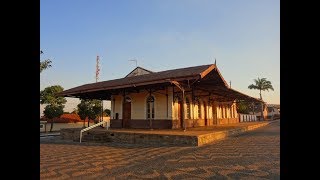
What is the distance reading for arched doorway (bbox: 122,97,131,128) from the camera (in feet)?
68.3

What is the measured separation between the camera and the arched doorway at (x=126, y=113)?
20.8 metres

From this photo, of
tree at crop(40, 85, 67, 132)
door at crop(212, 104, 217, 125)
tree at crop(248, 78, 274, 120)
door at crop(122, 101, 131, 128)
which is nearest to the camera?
door at crop(122, 101, 131, 128)

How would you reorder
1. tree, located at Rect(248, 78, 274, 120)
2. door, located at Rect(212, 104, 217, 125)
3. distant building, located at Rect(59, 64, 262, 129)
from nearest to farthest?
distant building, located at Rect(59, 64, 262, 129), door, located at Rect(212, 104, 217, 125), tree, located at Rect(248, 78, 274, 120)

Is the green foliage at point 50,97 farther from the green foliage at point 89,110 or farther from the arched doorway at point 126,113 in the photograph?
the arched doorway at point 126,113

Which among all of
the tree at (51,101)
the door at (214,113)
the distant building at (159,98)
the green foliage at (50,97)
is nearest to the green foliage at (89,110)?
the tree at (51,101)

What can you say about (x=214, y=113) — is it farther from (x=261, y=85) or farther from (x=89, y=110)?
(x=261, y=85)

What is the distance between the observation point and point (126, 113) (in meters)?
21.0

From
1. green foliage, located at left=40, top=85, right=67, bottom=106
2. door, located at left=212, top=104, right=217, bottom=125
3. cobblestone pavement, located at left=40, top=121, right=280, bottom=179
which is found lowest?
cobblestone pavement, located at left=40, top=121, right=280, bottom=179

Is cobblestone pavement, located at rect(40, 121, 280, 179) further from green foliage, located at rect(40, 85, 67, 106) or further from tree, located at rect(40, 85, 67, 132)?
green foliage, located at rect(40, 85, 67, 106)

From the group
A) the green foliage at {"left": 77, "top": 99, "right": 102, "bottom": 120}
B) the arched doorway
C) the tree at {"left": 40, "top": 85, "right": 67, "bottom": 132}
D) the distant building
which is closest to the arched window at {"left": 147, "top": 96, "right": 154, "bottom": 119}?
the distant building
